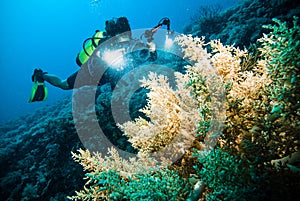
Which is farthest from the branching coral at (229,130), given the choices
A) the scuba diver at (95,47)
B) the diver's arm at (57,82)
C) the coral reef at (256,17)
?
the diver's arm at (57,82)

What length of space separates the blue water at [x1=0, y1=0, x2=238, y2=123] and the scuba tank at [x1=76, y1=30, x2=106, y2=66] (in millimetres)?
81602

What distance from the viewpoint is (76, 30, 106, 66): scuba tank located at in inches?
192

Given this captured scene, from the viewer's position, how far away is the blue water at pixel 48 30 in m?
84.2

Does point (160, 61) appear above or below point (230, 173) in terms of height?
above

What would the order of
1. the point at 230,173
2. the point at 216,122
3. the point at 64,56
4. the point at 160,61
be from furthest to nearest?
the point at 64,56 → the point at 160,61 → the point at 216,122 → the point at 230,173

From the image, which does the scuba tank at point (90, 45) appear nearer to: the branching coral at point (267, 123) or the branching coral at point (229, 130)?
the branching coral at point (229, 130)

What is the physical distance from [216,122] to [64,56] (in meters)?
108

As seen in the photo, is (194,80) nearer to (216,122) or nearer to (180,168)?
(216,122)

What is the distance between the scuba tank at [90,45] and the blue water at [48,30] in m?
81.6

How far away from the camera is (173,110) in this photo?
1.90m

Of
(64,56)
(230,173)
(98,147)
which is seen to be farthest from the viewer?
(64,56)

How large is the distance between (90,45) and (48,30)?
369ft

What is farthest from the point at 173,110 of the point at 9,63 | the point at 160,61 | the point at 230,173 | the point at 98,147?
the point at 9,63

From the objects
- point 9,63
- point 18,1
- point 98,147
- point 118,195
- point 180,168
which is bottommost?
point 118,195
